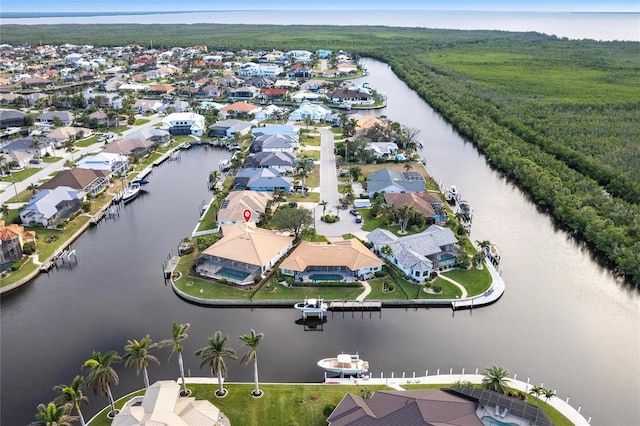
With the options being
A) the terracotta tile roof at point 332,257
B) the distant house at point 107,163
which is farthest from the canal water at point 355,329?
the distant house at point 107,163

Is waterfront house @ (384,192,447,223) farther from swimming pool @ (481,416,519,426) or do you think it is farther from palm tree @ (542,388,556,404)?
swimming pool @ (481,416,519,426)

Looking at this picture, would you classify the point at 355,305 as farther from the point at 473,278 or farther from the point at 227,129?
the point at 227,129

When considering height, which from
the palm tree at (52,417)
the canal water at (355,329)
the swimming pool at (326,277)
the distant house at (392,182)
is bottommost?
the canal water at (355,329)

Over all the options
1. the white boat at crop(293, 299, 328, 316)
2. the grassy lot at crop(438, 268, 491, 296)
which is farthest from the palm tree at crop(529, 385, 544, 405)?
the white boat at crop(293, 299, 328, 316)

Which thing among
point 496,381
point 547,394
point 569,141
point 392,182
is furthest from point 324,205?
point 569,141

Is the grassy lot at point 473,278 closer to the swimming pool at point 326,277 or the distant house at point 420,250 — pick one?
the distant house at point 420,250

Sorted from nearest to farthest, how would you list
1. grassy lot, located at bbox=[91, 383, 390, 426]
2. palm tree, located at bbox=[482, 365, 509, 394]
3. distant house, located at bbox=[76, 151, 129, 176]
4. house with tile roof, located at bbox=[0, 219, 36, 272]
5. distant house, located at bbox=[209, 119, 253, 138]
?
grassy lot, located at bbox=[91, 383, 390, 426] → palm tree, located at bbox=[482, 365, 509, 394] → house with tile roof, located at bbox=[0, 219, 36, 272] → distant house, located at bbox=[76, 151, 129, 176] → distant house, located at bbox=[209, 119, 253, 138]

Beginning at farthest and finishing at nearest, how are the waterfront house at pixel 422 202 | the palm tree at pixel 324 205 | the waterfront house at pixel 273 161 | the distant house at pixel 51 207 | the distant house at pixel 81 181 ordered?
the waterfront house at pixel 273 161 → the distant house at pixel 81 181 → the palm tree at pixel 324 205 → the waterfront house at pixel 422 202 → the distant house at pixel 51 207
